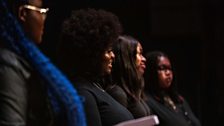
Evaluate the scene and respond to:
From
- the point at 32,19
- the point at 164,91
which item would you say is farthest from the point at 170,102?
the point at 32,19

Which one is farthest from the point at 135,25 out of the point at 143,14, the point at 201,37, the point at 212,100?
the point at 212,100

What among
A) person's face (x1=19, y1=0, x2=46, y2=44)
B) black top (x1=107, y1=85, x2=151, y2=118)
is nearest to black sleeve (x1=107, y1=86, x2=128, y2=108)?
black top (x1=107, y1=85, x2=151, y2=118)

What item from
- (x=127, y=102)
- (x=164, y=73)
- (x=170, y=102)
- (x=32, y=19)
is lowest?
(x=170, y=102)

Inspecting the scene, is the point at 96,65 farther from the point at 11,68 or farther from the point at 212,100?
the point at 212,100

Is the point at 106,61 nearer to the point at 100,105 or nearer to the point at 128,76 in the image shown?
the point at 100,105

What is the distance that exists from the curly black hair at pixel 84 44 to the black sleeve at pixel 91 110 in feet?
0.45

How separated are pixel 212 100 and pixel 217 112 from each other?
115mm

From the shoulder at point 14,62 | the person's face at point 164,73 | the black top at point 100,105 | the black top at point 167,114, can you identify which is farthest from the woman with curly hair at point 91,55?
the person's face at point 164,73

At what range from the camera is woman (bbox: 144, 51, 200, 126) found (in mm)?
3281

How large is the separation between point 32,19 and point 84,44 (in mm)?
619

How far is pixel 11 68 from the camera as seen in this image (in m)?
1.38

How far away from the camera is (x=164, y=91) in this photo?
3.51 meters

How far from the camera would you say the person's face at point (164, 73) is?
136 inches

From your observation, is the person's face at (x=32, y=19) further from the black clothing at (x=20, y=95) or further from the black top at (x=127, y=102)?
the black top at (x=127, y=102)
